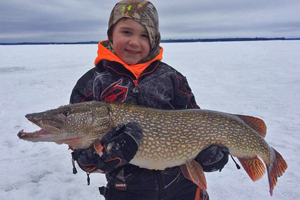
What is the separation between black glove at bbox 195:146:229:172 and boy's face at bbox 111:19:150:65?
2.94ft

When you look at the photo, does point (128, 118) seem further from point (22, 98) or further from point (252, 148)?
point (22, 98)

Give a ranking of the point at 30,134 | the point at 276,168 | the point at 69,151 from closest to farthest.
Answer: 1. the point at 30,134
2. the point at 276,168
3. the point at 69,151

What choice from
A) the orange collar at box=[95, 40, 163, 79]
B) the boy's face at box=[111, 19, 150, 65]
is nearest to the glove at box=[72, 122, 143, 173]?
the orange collar at box=[95, 40, 163, 79]

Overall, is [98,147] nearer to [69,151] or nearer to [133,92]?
[133,92]

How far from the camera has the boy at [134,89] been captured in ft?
5.78

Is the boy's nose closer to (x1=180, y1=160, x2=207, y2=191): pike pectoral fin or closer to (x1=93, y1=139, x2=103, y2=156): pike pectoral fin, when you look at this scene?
(x1=93, y1=139, x2=103, y2=156): pike pectoral fin

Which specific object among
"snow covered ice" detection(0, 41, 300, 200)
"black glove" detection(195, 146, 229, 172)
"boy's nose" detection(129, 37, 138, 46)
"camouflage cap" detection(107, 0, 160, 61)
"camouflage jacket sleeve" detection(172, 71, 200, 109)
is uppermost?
"camouflage cap" detection(107, 0, 160, 61)

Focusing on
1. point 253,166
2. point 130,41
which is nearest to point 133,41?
point 130,41

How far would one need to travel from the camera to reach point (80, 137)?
1.75m

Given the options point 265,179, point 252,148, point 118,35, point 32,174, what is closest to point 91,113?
point 118,35

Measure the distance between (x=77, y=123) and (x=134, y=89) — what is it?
489 mm

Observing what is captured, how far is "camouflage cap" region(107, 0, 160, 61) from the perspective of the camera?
1777 millimetres

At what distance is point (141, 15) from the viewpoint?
179cm

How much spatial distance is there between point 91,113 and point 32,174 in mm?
1921
